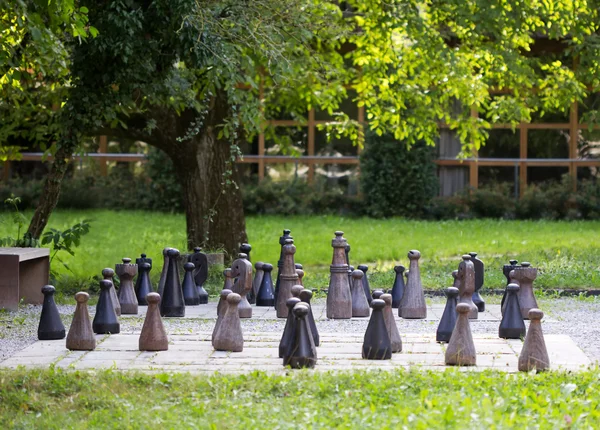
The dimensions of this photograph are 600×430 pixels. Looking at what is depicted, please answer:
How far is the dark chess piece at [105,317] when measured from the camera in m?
7.15

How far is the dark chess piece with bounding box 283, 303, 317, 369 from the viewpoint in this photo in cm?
578

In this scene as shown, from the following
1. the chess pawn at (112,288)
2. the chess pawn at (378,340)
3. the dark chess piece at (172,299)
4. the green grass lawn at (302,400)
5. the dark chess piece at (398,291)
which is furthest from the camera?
the dark chess piece at (398,291)

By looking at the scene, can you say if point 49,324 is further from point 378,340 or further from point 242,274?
point 378,340

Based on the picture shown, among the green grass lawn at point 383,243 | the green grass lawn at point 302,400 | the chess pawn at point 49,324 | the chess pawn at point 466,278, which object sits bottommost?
the green grass lawn at point 383,243

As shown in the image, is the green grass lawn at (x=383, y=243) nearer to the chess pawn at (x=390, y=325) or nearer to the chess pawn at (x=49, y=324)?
the chess pawn at (x=49, y=324)

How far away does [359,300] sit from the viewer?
8469 mm

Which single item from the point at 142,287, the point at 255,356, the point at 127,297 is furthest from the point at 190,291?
the point at 255,356

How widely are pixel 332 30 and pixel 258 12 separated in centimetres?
137

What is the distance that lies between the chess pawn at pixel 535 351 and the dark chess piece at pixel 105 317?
9.91 ft

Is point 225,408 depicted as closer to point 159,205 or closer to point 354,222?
point 354,222

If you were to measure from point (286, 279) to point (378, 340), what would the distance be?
2303mm

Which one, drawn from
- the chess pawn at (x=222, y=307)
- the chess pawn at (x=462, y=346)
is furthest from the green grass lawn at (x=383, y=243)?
the chess pawn at (x=462, y=346)

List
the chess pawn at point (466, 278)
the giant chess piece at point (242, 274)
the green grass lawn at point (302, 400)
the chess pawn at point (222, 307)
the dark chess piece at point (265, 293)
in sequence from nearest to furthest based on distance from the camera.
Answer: the green grass lawn at point (302, 400) < the chess pawn at point (222, 307) < the chess pawn at point (466, 278) < the giant chess piece at point (242, 274) < the dark chess piece at point (265, 293)

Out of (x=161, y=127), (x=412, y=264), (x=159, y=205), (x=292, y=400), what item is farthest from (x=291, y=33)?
(x=159, y=205)
